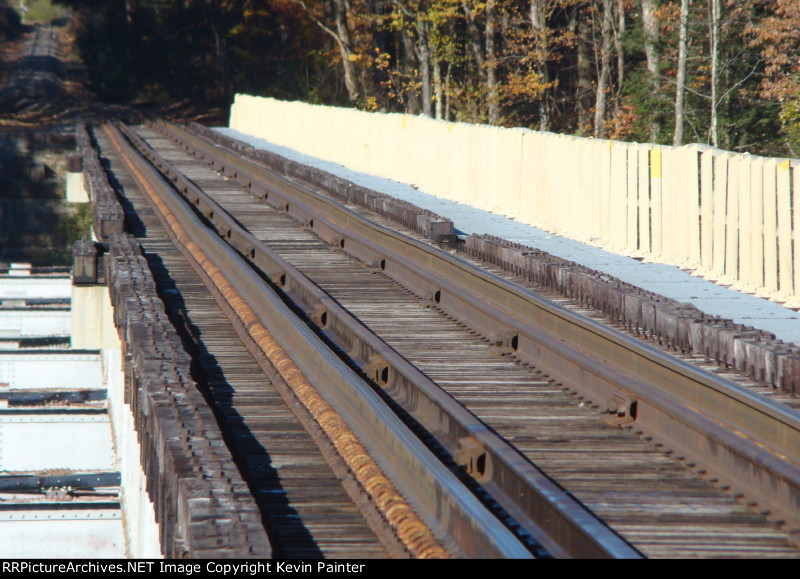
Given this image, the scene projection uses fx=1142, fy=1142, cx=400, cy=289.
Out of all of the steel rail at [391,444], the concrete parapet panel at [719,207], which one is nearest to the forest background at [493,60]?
the concrete parapet panel at [719,207]

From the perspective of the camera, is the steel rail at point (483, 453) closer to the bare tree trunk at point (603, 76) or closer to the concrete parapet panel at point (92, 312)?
the concrete parapet panel at point (92, 312)

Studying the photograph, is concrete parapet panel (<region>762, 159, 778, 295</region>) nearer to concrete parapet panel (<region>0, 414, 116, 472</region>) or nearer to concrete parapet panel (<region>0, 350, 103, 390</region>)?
concrete parapet panel (<region>0, 414, 116, 472</region>)

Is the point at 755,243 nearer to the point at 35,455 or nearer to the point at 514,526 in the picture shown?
the point at 514,526

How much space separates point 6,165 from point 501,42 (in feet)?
67.9

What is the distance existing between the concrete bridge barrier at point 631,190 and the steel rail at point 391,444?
4844 millimetres

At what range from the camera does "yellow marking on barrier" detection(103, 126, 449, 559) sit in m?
4.65

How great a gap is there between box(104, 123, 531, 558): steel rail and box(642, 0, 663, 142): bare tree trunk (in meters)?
26.3

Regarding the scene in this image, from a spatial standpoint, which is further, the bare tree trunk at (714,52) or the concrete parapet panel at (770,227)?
the bare tree trunk at (714,52)

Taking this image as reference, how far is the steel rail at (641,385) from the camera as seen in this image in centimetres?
536

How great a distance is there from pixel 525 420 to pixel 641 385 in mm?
717

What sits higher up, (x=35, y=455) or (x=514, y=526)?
(x=514, y=526)

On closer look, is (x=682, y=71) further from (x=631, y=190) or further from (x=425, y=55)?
(x=631, y=190)

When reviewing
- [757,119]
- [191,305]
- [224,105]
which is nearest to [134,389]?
[191,305]

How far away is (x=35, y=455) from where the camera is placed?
Answer: 14086 mm
